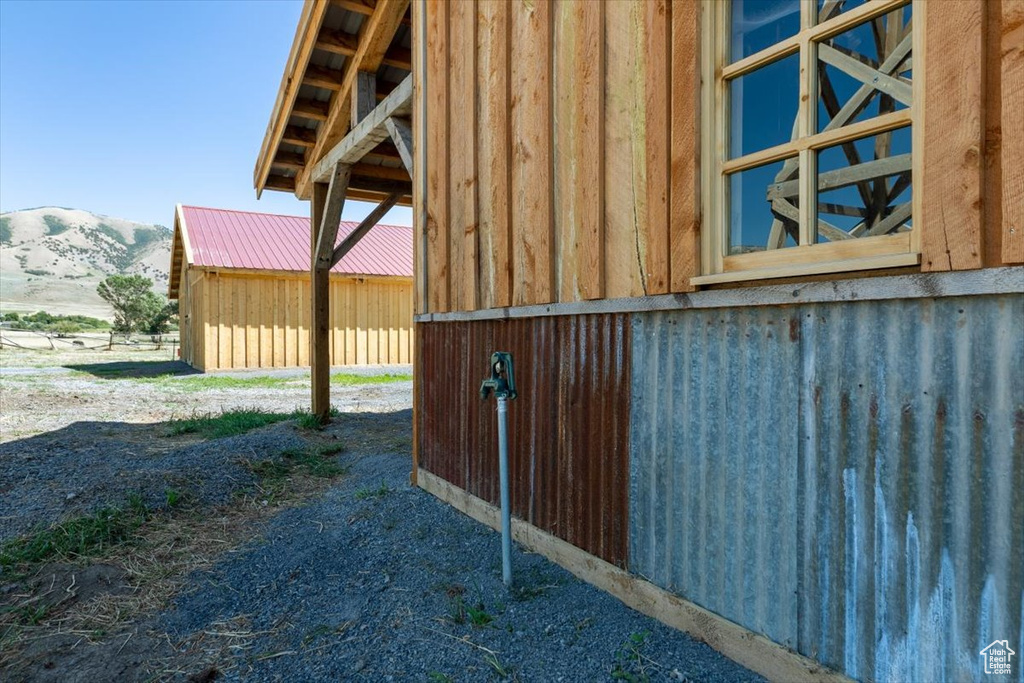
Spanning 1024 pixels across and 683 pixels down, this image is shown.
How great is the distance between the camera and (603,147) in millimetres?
3049

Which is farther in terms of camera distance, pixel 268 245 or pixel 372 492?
pixel 268 245

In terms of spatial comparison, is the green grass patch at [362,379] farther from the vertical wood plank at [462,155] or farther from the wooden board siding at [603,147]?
the vertical wood plank at [462,155]

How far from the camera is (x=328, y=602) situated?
10.6ft

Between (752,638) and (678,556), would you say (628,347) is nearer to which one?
(678,556)

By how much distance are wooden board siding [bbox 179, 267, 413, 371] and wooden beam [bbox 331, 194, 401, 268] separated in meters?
9.30

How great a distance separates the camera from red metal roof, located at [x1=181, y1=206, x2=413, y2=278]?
16.9 meters

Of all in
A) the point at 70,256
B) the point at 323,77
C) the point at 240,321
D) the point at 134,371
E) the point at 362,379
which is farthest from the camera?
the point at 70,256

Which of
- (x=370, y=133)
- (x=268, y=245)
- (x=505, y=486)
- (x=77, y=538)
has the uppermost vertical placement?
(x=268, y=245)

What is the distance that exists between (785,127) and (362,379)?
1388 cm

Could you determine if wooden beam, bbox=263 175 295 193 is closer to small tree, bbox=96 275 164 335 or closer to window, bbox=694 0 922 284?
window, bbox=694 0 922 284

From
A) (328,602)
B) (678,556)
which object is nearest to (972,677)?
(678,556)

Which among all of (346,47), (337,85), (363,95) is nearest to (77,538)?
(363,95)

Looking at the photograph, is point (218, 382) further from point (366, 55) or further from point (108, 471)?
point (366, 55)

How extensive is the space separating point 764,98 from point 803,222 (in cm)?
69
